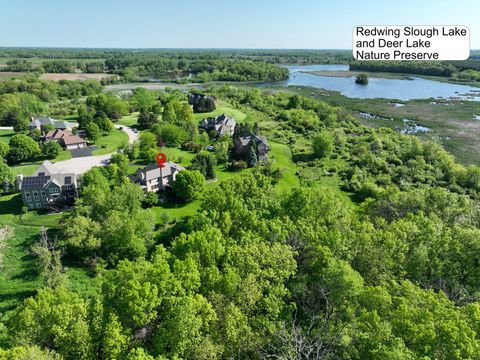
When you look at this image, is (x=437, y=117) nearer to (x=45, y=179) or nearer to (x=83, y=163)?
(x=83, y=163)

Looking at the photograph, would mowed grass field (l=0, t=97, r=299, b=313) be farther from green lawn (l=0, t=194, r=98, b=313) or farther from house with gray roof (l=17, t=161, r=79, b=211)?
house with gray roof (l=17, t=161, r=79, b=211)

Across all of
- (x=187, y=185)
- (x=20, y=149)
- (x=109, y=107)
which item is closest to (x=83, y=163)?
(x=20, y=149)

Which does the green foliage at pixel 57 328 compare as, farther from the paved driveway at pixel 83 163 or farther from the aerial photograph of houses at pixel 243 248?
the paved driveway at pixel 83 163

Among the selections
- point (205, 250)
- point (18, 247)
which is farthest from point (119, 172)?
point (205, 250)

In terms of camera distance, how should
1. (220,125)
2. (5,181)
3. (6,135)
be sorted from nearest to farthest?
(5,181)
(6,135)
(220,125)

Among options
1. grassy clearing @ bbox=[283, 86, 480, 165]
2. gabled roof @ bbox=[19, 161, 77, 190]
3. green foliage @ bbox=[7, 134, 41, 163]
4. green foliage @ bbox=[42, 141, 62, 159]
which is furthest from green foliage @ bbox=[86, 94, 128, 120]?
grassy clearing @ bbox=[283, 86, 480, 165]

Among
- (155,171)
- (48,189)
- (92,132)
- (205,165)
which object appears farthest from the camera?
(92,132)
